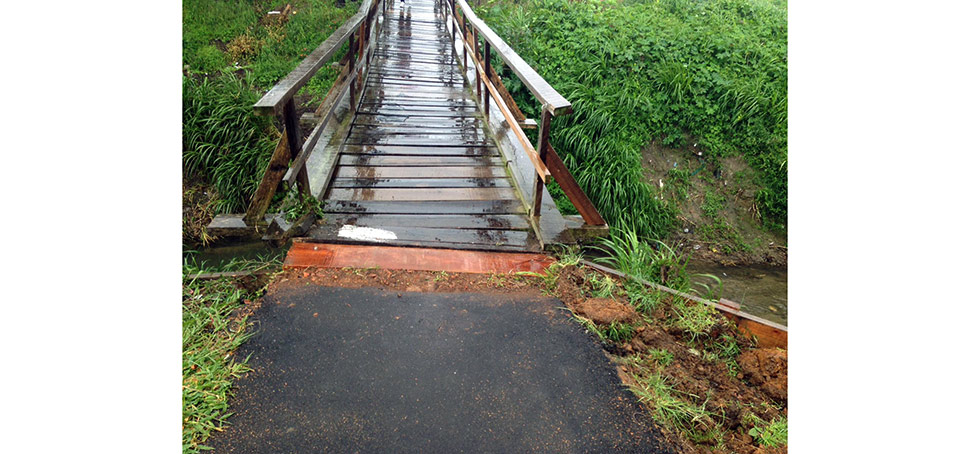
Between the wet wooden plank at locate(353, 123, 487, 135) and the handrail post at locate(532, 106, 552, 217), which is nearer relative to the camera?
the handrail post at locate(532, 106, 552, 217)

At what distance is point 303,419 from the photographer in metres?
1.98

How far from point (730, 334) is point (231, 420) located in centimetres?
254

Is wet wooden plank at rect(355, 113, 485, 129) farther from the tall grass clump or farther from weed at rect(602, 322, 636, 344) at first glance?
weed at rect(602, 322, 636, 344)

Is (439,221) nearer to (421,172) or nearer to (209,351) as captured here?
(421,172)

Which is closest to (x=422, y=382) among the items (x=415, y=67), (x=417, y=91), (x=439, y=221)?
(x=439, y=221)

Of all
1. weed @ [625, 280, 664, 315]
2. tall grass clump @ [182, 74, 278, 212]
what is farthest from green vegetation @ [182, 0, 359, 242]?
weed @ [625, 280, 664, 315]

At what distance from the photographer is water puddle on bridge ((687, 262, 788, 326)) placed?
4920mm

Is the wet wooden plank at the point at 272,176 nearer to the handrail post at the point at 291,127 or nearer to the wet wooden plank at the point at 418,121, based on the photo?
the handrail post at the point at 291,127

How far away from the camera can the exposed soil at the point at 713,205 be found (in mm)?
6301

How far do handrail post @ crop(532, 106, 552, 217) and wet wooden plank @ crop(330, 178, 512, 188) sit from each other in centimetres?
68

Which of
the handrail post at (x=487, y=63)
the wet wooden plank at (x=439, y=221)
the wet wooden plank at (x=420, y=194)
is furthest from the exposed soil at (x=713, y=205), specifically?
the wet wooden plank at (x=439, y=221)

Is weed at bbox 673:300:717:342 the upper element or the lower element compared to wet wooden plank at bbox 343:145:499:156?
lower

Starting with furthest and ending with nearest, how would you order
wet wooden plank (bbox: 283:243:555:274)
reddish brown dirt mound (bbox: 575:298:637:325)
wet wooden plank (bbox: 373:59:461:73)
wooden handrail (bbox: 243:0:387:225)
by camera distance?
wet wooden plank (bbox: 373:59:461:73), wet wooden plank (bbox: 283:243:555:274), wooden handrail (bbox: 243:0:387:225), reddish brown dirt mound (bbox: 575:298:637:325)

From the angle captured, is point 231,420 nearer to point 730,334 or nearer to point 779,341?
point 730,334
